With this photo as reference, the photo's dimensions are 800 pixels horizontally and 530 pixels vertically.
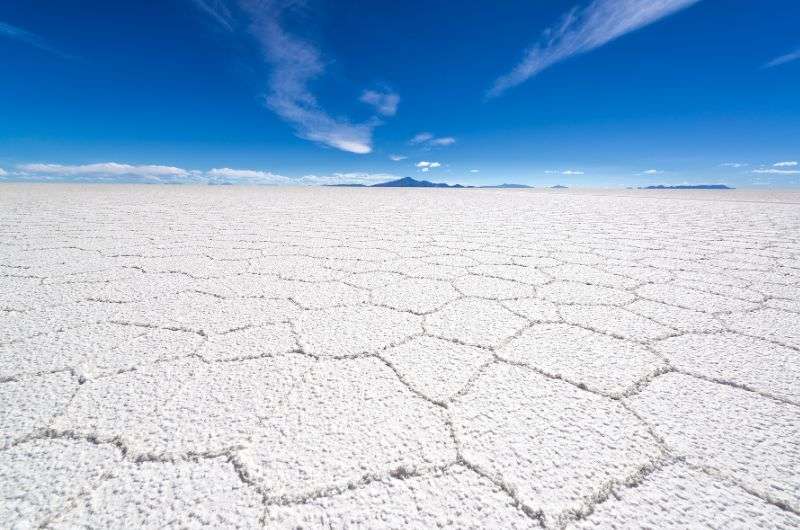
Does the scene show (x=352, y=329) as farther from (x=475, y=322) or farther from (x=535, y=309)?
(x=535, y=309)

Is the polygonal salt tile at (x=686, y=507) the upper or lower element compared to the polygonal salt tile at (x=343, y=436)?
upper

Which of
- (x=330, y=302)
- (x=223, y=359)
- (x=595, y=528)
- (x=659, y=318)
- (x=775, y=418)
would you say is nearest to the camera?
(x=595, y=528)

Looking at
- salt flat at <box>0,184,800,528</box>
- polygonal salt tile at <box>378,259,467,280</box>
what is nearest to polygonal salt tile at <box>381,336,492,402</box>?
salt flat at <box>0,184,800,528</box>

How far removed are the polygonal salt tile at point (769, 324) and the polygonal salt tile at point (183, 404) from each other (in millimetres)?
1328

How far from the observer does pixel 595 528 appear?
1.49 ft

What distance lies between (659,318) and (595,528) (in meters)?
0.93

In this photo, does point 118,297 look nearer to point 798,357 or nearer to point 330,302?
point 330,302

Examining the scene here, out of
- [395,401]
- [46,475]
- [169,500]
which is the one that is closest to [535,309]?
[395,401]

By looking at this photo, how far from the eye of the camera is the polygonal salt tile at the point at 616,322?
1013 mm

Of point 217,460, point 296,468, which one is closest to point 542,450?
point 296,468

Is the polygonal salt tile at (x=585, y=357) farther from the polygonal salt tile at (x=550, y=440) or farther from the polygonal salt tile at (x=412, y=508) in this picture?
the polygonal salt tile at (x=412, y=508)

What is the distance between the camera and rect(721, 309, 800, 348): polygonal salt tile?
3.31 feet

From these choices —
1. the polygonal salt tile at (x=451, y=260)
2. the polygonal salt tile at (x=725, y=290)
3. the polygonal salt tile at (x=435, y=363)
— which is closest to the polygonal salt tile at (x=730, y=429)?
the polygonal salt tile at (x=435, y=363)

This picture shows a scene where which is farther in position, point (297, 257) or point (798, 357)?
point (297, 257)
